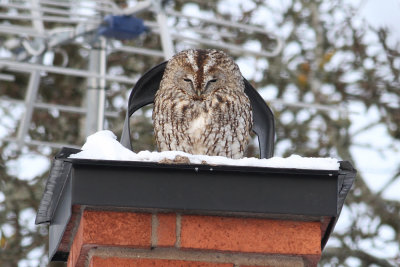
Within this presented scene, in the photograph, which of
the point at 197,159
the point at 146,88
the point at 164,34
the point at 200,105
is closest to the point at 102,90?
the point at 164,34

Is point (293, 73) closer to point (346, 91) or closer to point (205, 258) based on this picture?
point (346, 91)

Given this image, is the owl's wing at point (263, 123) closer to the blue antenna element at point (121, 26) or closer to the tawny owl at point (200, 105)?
the tawny owl at point (200, 105)

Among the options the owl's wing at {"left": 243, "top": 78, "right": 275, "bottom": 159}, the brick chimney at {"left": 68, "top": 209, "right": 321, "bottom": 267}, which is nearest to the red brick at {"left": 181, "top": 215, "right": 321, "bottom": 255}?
the brick chimney at {"left": 68, "top": 209, "right": 321, "bottom": 267}

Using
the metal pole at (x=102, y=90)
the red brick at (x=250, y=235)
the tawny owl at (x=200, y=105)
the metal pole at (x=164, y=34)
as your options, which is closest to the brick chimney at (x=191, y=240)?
the red brick at (x=250, y=235)

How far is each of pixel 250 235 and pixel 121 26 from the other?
11.7 ft

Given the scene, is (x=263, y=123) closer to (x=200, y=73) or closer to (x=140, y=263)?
(x=140, y=263)

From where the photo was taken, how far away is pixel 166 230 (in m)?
2.08

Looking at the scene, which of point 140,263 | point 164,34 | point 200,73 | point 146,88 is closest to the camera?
point 140,263

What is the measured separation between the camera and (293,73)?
886cm

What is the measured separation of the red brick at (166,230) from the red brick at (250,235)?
2 centimetres

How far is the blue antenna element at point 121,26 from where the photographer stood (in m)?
5.48

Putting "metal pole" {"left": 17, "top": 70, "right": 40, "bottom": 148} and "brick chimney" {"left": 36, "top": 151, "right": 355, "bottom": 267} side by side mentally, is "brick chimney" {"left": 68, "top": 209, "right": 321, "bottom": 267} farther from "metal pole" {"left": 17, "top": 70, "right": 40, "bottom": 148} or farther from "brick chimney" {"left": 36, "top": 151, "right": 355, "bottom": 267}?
"metal pole" {"left": 17, "top": 70, "right": 40, "bottom": 148}

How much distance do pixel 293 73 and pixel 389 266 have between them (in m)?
1.99

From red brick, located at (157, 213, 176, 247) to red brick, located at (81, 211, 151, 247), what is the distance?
0.9 inches
